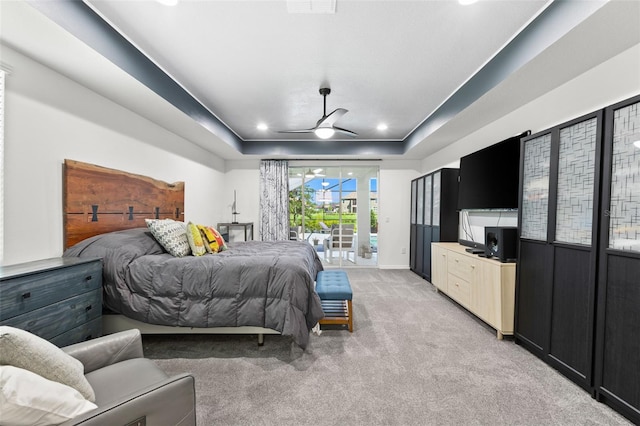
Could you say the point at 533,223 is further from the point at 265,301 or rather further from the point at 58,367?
the point at 58,367

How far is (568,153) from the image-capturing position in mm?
2068

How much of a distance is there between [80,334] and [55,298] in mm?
373

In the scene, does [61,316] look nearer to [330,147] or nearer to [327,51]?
[327,51]

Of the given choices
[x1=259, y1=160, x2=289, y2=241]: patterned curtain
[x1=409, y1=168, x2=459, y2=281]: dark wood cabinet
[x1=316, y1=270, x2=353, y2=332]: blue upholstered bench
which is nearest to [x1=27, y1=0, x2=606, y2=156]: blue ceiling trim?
[x1=409, y1=168, x2=459, y2=281]: dark wood cabinet

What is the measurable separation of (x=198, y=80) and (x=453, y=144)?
13.1ft

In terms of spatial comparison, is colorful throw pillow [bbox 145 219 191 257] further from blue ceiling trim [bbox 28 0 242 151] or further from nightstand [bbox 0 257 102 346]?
blue ceiling trim [bbox 28 0 242 151]

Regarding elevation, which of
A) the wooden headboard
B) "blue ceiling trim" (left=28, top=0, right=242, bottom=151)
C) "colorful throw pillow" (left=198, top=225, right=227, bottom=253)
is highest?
"blue ceiling trim" (left=28, top=0, right=242, bottom=151)

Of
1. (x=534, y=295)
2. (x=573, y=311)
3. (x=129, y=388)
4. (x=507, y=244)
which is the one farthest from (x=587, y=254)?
(x=129, y=388)

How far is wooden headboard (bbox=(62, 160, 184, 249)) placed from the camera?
7.67 feet

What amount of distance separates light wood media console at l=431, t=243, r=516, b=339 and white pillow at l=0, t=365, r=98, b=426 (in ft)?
10.1

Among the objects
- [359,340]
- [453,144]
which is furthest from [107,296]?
[453,144]

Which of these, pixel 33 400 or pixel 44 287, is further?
pixel 44 287

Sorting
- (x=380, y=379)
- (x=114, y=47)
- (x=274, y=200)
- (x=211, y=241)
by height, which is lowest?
(x=380, y=379)

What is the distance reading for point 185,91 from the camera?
3.25 meters
